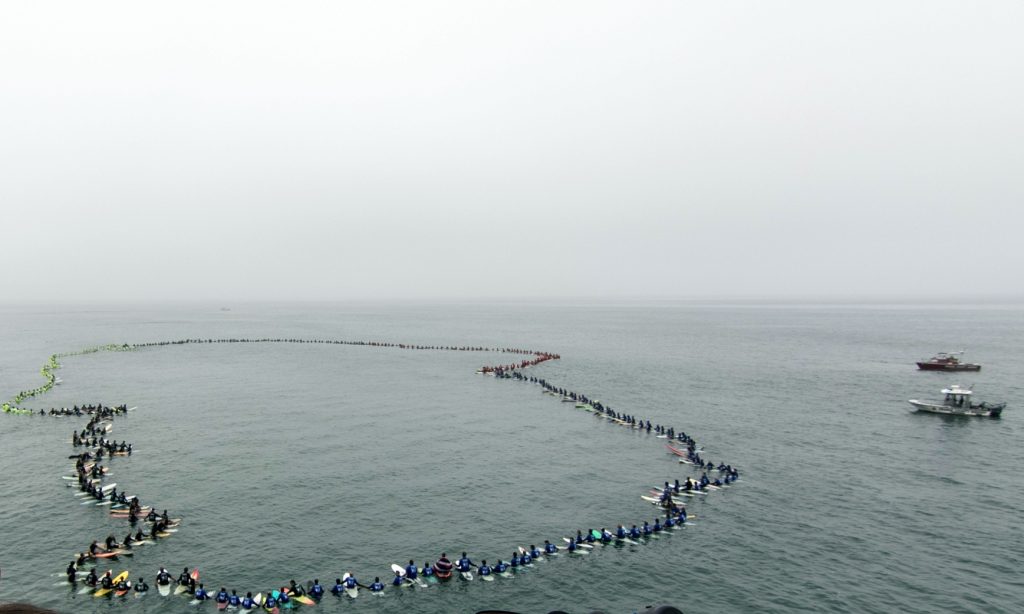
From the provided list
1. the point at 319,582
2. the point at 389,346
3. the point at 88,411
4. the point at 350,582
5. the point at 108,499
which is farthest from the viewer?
the point at 389,346

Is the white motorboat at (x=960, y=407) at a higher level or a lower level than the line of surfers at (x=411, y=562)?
higher

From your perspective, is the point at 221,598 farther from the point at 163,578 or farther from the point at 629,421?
the point at 629,421

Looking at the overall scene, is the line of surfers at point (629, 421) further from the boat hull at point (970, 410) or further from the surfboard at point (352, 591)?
the boat hull at point (970, 410)

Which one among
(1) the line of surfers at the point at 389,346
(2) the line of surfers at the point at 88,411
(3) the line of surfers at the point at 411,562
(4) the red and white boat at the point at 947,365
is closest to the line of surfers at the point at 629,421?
(3) the line of surfers at the point at 411,562

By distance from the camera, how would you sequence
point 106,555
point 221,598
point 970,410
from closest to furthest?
point 221,598 → point 106,555 → point 970,410

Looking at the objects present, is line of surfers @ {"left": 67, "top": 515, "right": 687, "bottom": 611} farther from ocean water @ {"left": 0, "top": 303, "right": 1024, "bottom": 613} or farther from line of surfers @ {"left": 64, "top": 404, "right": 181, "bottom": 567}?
line of surfers @ {"left": 64, "top": 404, "right": 181, "bottom": 567}

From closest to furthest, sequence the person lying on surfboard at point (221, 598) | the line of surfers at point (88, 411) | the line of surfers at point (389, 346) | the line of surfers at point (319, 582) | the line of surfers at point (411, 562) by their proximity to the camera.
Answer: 1. the person lying on surfboard at point (221, 598)
2. the line of surfers at point (319, 582)
3. the line of surfers at point (411, 562)
4. the line of surfers at point (88, 411)
5. the line of surfers at point (389, 346)

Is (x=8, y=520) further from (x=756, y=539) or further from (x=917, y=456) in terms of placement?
(x=917, y=456)

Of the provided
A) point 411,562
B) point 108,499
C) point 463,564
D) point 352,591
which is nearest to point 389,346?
point 108,499
